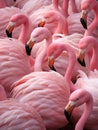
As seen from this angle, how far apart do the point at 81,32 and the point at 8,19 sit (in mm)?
639

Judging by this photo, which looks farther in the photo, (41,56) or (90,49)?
(90,49)

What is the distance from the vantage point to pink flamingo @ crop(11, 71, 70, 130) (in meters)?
2.62

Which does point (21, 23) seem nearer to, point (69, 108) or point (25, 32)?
point (25, 32)

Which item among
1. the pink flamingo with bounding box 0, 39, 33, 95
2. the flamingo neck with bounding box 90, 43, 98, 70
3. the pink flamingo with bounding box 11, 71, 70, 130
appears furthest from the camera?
the flamingo neck with bounding box 90, 43, 98, 70

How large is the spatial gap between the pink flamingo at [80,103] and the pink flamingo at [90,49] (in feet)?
1.69

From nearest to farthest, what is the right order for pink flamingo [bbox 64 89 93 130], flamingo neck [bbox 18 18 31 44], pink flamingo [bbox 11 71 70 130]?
pink flamingo [bbox 64 89 93 130]
pink flamingo [bbox 11 71 70 130]
flamingo neck [bbox 18 18 31 44]

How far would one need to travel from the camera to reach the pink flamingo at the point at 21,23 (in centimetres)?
327

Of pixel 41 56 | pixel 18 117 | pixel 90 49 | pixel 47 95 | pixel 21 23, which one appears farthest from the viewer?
pixel 21 23

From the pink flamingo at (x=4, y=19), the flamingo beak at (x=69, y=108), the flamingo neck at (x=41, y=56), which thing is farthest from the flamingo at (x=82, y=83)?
the pink flamingo at (x=4, y=19)

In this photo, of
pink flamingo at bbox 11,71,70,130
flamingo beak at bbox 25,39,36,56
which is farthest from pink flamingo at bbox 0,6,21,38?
pink flamingo at bbox 11,71,70,130

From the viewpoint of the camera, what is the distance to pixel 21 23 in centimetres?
336

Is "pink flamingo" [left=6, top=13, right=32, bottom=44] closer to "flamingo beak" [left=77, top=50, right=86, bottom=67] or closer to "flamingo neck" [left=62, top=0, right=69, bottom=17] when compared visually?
"flamingo neck" [left=62, top=0, right=69, bottom=17]

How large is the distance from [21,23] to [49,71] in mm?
596

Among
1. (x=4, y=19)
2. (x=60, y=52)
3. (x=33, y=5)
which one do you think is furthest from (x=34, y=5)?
(x=60, y=52)
